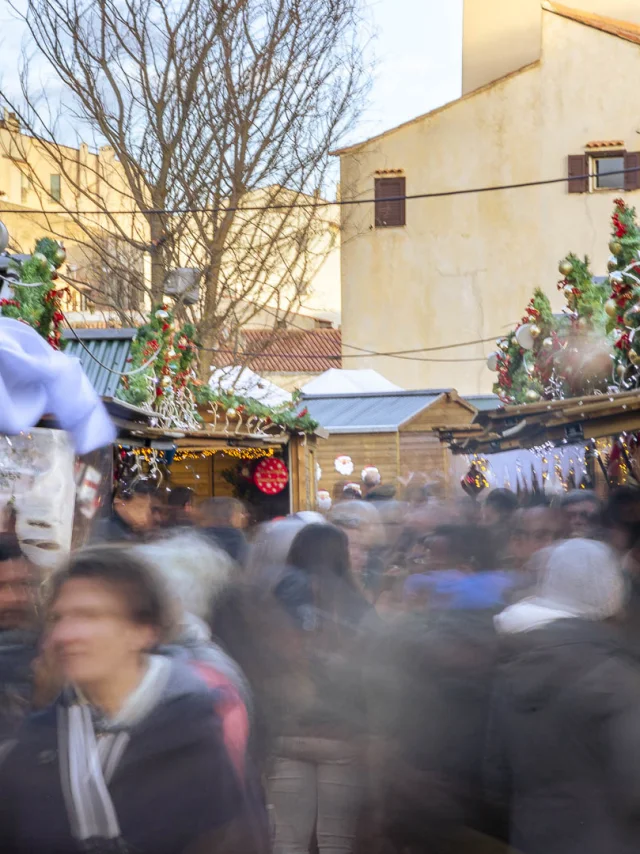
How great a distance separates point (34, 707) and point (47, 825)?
80 centimetres

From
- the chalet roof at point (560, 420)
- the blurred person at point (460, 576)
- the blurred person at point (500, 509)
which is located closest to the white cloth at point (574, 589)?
the blurred person at point (460, 576)

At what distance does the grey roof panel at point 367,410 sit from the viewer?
2472 centimetres

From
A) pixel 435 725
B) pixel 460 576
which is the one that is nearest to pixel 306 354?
pixel 460 576

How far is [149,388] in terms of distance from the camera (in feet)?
46.0

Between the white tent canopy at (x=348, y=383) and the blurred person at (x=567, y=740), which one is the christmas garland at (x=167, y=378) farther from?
the white tent canopy at (x=348, y=383)

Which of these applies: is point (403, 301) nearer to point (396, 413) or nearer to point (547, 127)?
point (547, 127)

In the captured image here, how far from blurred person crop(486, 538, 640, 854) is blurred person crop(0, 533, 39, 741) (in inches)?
57.5

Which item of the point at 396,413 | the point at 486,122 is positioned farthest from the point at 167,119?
the point at 486,122

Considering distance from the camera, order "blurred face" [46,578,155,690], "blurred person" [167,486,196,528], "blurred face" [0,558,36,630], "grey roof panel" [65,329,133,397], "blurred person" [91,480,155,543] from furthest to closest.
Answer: "grey roof panel" [65,329,133,397] → "blurred person" [167,486,196,528] → "blurred person" [91,480,155,543] → "blurred face" [0,558,36,630] → "blurred face" [46,578,155,690]

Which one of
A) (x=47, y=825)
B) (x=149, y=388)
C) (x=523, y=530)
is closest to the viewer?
(x=47, y=825)

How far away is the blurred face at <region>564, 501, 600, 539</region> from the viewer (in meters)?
7.42

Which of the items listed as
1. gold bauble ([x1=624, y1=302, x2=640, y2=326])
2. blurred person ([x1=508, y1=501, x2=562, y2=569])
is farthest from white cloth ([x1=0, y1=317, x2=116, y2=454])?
gold bauble ([x1=624, y1=302, x2=640, y2=326])

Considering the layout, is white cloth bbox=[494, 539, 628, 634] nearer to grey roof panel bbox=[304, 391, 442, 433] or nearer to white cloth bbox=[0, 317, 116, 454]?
white cloth bbox=[0, 317, 116, 454]

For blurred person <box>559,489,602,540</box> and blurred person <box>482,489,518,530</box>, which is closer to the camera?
blurred person <box>559,489,602,540</box>
